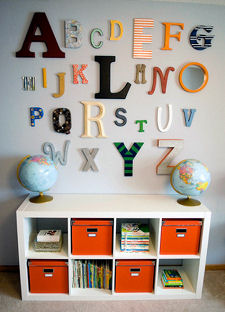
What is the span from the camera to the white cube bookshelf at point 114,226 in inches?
75.2

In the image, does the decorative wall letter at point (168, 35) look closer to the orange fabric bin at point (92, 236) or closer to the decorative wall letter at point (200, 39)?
the decorative wall letter at point (200, 39)

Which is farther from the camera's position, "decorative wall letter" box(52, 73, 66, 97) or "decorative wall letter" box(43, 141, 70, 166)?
"decorative wall letter" box(43, 141, 70, 166)

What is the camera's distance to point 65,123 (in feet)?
6.91

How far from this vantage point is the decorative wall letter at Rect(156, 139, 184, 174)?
85.4 inches

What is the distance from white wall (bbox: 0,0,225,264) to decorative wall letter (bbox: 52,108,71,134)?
1.7 inches

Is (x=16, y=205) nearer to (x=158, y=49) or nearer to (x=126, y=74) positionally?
(x=126, y=74)

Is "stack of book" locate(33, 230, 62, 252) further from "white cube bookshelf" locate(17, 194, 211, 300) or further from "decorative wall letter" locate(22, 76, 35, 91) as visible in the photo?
"decorative wall letter" locate(22, 76, 35, 91)

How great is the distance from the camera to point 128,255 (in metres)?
2.01

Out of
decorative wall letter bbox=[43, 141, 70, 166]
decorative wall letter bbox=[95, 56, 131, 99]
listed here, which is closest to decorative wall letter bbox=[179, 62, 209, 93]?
decorative wall letter bbox=[95, 56, 131, 99]

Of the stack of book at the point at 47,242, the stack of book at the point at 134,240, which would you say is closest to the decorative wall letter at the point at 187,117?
the stack of book at the point at 134,240

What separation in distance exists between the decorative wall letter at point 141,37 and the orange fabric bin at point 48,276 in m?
1.75

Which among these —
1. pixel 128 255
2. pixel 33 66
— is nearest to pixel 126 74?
pixel 33 66

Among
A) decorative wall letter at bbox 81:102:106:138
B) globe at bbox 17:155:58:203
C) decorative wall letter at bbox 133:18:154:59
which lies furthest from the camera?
decorative wall letter at bbox 81:102:106:138

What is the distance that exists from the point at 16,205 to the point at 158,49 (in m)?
1.78
